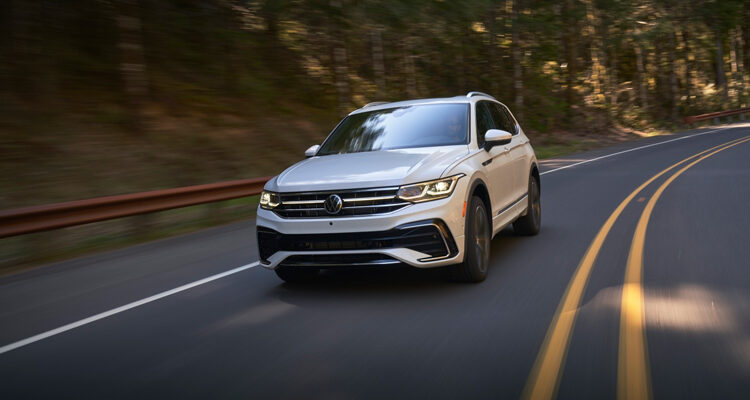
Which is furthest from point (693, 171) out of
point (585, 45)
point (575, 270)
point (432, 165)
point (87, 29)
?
point (585, 45)

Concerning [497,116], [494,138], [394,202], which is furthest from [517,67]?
[394,202]

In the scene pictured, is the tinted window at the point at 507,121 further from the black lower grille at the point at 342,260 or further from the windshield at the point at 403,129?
the black lower grille at the point at 342,260

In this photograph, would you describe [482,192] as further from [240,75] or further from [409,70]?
[409,70]

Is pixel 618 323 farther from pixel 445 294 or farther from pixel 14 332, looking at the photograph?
pixel 14 332

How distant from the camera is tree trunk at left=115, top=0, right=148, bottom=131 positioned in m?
15.8

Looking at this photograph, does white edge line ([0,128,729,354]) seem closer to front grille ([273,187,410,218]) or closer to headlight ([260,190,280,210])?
headlight ([260,190,280,210])

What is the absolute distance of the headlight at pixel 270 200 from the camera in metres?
6.20

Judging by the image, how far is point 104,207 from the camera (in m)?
9.84

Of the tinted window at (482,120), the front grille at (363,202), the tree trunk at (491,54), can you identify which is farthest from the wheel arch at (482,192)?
the tree trunk at (491,54)

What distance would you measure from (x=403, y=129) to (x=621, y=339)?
3396 mm

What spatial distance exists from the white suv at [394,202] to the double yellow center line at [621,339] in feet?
3.12

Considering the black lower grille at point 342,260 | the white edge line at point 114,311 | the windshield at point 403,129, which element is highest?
the windshield at point 403,129

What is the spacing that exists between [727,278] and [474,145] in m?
A: 2.57

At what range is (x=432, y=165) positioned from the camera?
241 inches
